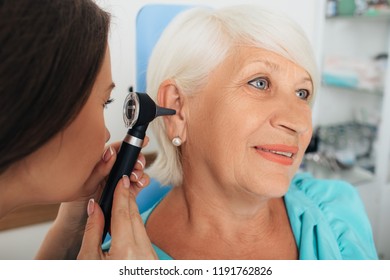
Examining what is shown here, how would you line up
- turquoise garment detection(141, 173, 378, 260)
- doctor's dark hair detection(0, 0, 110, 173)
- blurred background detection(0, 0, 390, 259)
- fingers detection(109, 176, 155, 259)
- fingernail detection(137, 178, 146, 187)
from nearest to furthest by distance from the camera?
doctor's dark hair detection(0, 0, 110, 173)
fingers detection(109, 176, 155, 259)
fingernail detection(137, 178, 146, 187)
turquoise garment detection(141, 173, 378, 260)
blurred background detection(0, 0, 390, 259)

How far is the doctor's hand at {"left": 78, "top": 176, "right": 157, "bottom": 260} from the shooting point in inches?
25.2

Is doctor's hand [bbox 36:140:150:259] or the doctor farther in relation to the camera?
doctor's hand [bbox 36:140:150:259]

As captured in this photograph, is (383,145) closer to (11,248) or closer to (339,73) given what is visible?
(339,73)

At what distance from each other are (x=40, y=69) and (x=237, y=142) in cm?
42

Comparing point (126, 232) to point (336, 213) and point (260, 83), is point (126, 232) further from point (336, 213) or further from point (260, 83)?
point (336, 213)

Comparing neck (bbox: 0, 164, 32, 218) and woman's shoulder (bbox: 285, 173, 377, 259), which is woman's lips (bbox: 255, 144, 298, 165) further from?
neck (bbox: 0, 164, 32, 218)

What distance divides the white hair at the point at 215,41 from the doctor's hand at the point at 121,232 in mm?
281

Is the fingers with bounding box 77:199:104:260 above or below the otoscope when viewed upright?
below

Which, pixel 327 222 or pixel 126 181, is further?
pixel 327 222

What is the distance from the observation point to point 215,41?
790mm

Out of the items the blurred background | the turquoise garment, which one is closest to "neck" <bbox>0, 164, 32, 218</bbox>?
the turquoise garment

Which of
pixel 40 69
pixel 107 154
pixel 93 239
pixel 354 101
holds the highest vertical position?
pixel 40 69

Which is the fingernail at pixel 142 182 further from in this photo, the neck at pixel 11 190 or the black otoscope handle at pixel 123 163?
the neck at pixel 11 190

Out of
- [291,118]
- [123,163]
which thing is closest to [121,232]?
[123,163]
